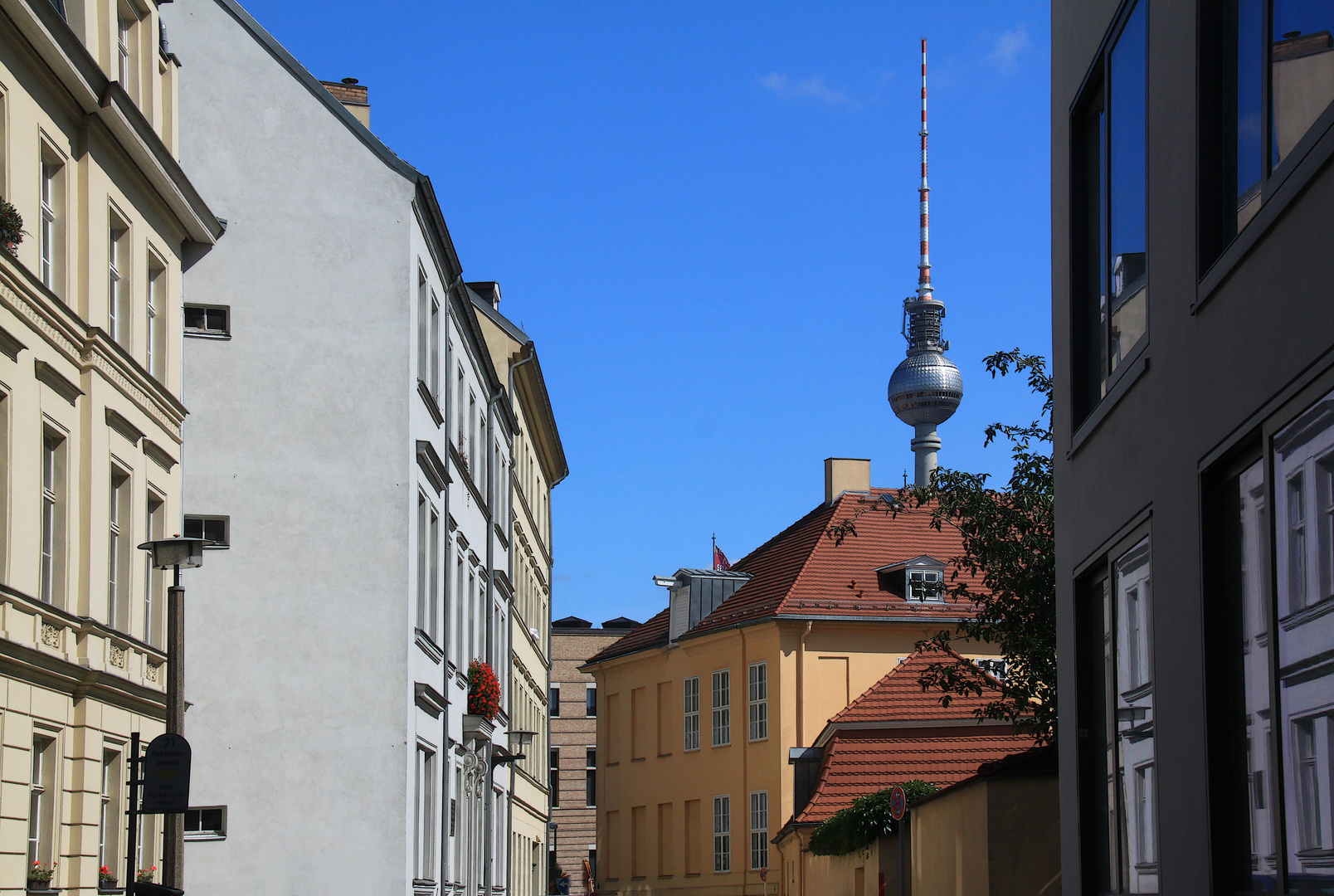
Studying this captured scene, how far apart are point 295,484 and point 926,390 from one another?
348 ft

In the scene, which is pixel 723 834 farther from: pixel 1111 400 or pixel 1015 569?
pixel 1111 400

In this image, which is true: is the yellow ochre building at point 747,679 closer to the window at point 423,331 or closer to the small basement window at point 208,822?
the window at point 423,331

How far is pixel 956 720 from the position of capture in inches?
1547

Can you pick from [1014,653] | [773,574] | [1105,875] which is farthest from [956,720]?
[1105,875]

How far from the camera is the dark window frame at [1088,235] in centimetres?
1054

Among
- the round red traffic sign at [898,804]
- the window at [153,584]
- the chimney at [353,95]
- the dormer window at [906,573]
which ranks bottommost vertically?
the round red traffic sign at [898,804]

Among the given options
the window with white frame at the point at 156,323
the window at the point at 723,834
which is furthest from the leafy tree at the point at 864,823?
the window at the point at 723,834

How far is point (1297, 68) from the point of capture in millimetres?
6633

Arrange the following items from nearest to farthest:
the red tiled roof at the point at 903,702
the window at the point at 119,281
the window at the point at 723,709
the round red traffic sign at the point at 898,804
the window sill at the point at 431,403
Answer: the window at the point at 119,281, the round red traffic sign at the point at 898,804, the window sill at the point at 431,403, the red tiled roof at the point at 903,702, the window at the point at 723,709

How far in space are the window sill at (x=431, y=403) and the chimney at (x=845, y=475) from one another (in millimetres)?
31288

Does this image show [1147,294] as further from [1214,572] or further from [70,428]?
[70,428]

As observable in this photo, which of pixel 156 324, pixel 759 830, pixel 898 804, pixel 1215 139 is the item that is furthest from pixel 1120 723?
pixel 759 830

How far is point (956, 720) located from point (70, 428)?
27827 mm

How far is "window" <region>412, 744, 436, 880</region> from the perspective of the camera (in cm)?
2252
